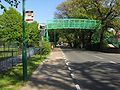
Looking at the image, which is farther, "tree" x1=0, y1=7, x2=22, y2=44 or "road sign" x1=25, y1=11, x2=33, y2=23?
"tree" x1=0, y1=7, x2=22, y2=44

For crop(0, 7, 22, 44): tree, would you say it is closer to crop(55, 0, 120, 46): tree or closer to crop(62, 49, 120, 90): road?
crop(55, 0, 120, 46): tree

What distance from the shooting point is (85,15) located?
247 ft

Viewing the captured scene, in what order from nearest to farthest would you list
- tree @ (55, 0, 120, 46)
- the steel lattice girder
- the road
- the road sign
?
the road, the road sign, tree @ (55, 0, 120, 46), the steel lattice girder

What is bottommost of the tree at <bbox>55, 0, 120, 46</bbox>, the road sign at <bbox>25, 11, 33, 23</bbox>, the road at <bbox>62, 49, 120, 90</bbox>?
the road at <bbox>62, 49, 120, 90</bbox>

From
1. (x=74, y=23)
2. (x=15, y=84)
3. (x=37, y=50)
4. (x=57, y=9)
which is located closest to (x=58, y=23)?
(x=74, y=23)

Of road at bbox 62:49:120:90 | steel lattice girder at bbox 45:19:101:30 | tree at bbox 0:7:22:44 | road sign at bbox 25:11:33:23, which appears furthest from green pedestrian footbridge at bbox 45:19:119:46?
road sign at bbox 25:11:33:23

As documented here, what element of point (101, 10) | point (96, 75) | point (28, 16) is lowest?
point (96, 75)

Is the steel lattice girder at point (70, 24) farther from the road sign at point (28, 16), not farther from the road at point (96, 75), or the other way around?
the road sign at point (28, 16)

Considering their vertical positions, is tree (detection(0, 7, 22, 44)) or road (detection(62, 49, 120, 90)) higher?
tree (detection(0, 7, 22, 44))

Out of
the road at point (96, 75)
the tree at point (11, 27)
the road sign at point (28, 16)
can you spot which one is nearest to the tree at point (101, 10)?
the tree at point (11, 27)

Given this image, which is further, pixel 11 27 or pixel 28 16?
pixel 11 27

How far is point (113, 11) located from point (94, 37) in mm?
24435

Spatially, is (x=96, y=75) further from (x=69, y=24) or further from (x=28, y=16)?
(x=69, y=24)

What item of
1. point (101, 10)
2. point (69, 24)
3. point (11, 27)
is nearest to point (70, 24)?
point (69, 24)
